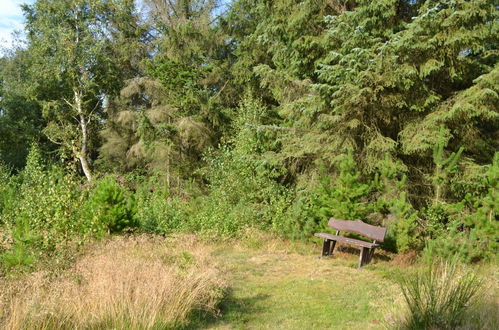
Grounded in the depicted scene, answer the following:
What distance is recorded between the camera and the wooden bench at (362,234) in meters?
7.36

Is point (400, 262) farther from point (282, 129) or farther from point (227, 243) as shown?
point (282, 129)

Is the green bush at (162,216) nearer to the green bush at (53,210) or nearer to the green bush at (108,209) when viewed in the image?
the green bush at (108,209)

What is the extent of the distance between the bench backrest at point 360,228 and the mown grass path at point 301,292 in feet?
1.78

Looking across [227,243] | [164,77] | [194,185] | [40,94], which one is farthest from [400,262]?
[40,94]

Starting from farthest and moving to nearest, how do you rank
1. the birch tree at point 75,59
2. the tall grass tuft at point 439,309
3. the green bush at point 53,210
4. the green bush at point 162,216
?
the birch tree at point 75,59, the green bush at point 162,216, the green bush at point 53,210, the tall grass tuft at point 439,309

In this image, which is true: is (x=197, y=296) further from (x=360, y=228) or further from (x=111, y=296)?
(x=360, y=228)

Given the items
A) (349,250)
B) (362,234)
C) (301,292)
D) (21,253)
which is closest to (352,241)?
(362,234)

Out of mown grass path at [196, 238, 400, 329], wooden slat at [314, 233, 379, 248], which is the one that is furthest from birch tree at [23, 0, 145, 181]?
wooden slat at [314, 233, 379, 248]

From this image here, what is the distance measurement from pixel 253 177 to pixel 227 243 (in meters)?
2.46

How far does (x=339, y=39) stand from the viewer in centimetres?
994

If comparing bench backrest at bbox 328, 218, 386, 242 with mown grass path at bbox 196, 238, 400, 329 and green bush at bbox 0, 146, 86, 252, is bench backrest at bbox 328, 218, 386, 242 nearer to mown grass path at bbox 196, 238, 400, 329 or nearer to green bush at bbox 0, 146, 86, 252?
mown grass path at bbox 196, 238, 400, 329

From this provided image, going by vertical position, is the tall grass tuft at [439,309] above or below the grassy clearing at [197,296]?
above

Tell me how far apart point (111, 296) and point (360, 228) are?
193 inches

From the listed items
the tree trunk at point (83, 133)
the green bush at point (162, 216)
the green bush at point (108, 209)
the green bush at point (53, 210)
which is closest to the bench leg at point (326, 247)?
the green bush at point (162, 216)
